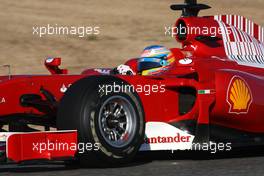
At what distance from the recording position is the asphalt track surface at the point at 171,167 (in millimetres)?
6884

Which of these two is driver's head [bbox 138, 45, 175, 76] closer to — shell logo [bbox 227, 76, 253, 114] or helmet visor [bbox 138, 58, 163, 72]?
helmet visor [bbox 138, 58, 163, 72]

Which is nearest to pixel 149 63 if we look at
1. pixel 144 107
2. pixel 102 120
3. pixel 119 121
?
pixel 144 107

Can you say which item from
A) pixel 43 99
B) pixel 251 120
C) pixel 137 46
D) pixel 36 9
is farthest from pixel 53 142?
pixel 36 9

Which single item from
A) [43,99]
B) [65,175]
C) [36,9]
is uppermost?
[36,9]

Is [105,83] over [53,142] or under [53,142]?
over

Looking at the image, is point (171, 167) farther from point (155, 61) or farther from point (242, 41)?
point (242, 41)

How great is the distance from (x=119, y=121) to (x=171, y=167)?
24.8 inches

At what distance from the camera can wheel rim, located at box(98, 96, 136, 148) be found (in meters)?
7.32

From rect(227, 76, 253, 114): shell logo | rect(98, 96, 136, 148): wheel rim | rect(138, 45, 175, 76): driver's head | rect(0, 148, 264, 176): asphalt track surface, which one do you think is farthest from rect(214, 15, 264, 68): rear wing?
rect(98, 96, 136, 148): wheel rim

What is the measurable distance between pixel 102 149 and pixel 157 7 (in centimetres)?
1689

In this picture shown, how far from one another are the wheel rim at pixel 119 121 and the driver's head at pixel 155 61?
47.7 inches

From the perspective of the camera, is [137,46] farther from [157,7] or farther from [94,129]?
[94,129]

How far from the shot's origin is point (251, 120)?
8.30 metres

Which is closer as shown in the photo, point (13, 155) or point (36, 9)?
point (13, 155)
